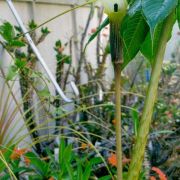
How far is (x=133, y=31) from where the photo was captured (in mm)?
1117

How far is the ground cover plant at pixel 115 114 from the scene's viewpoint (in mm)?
1035

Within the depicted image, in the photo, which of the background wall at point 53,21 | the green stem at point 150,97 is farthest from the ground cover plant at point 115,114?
the background wall at point 53,21

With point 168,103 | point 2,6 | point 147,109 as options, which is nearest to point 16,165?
point 147,109

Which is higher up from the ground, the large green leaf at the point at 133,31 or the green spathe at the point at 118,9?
the green spathe at the point at 118,9

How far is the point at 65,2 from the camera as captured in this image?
11.6 ft

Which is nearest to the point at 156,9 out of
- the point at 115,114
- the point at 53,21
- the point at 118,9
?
the point at 118,9

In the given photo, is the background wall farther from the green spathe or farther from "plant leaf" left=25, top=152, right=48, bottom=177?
the green spathe

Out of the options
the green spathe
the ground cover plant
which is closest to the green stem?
the ground cover plant

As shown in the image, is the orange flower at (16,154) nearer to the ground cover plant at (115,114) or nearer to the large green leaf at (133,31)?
the ground cover plant at (115,114)

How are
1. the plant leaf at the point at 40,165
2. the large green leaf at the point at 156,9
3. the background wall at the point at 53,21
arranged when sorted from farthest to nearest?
the background wall at the point at 53,21, the plant leaf at the point at 40,165, the large green leaf at the point at 156,9

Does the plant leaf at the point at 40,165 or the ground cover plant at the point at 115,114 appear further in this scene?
the plant leaf at the point at 40,165

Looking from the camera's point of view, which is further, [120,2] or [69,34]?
[69,34]

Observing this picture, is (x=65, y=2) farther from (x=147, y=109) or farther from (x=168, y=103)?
(x=147, y=109)

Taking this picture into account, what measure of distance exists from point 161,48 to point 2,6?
6.27 ft
